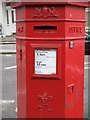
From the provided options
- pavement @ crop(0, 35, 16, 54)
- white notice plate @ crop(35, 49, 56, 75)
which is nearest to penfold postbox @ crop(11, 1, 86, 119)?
white notice plate @ crop(35, 49, 56, 75)

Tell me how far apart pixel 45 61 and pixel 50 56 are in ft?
0.30

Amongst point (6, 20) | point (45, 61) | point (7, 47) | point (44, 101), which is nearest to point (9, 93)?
point (44, 101)

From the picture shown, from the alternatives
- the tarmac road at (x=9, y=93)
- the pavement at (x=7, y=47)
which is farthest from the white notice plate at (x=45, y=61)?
the pavement at (x=7, y=47)

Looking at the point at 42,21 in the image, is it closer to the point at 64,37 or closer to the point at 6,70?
the point at 64,37

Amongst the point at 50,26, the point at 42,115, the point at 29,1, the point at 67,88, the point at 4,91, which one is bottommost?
the point at 4,91

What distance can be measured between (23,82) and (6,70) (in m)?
7.08

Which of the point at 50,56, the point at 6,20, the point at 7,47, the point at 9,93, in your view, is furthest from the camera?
the point at 6,20

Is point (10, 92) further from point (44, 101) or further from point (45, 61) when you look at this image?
point (45, 61)

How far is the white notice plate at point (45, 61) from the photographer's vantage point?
284cm

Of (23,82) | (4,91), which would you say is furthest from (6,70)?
(23,82)

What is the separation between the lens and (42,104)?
9.72 ft

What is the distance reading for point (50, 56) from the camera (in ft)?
9.35

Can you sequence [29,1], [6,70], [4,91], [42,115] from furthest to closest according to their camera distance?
[6,70], [4,91], [42,115], [29,1]

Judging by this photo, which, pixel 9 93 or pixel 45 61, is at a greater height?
pixel 45 61
